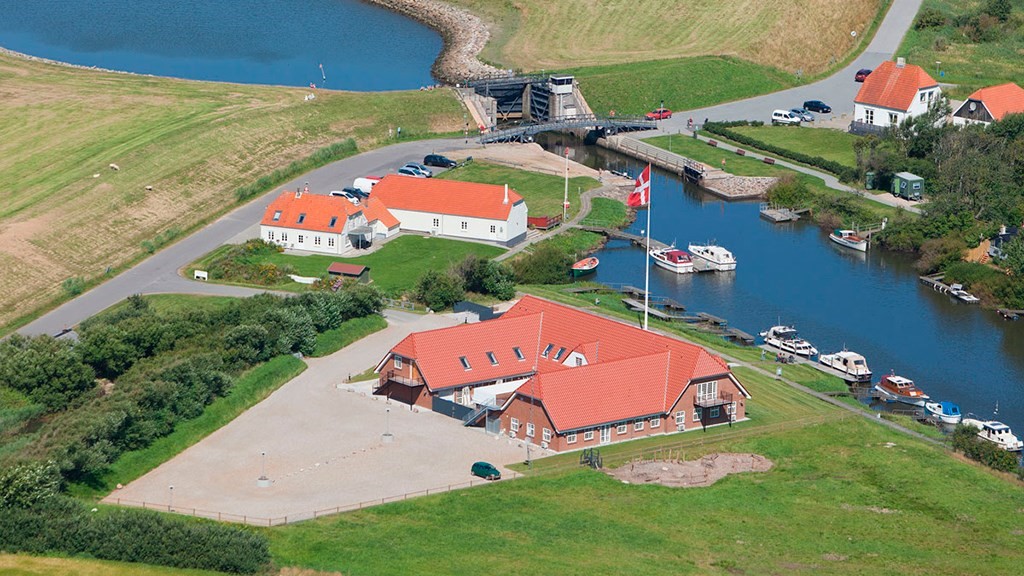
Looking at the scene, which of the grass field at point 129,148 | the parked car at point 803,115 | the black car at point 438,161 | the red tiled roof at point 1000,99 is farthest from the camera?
the parked car at point 803,115

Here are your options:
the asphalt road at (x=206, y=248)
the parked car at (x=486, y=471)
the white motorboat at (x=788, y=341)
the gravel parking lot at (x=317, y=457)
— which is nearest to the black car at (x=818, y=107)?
the asphalt road at (x=206, y=248)

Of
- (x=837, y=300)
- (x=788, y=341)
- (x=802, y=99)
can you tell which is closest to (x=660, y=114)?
(x=802, y=99)

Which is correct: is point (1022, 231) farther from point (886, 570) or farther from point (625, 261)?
A: point (886, 570)

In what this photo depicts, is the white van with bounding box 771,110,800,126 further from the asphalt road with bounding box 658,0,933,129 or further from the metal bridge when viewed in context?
the metal bridge

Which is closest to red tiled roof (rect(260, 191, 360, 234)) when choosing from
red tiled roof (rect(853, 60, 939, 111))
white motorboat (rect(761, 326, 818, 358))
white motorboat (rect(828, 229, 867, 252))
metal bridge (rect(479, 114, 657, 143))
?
white motorboat (rect(761, 326, 818, 358))

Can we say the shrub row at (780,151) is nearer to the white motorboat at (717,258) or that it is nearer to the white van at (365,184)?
the white motorboat at (717,258)
